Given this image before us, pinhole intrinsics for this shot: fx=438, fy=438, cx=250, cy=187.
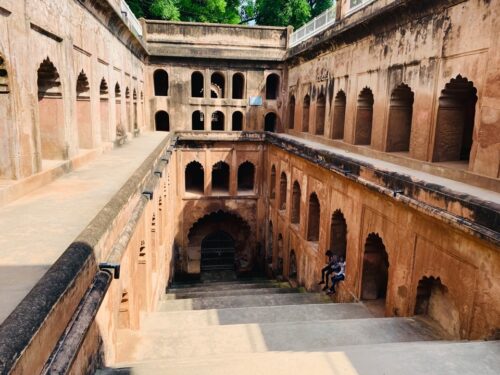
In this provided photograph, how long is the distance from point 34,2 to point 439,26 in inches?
269

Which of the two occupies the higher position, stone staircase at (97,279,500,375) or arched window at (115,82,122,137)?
arched window at (115,82,122,137)

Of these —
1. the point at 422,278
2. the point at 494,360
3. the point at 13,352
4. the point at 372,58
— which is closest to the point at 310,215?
the point at 372,58

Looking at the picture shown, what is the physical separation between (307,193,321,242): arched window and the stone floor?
603 cm

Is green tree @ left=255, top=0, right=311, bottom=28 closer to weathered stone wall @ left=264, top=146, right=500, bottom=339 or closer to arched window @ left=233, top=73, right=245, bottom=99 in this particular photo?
arched window @ left=233, top=73, right=245, bottom=99

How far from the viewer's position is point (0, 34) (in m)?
5.42

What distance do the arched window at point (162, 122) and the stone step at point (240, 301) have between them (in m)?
11.2

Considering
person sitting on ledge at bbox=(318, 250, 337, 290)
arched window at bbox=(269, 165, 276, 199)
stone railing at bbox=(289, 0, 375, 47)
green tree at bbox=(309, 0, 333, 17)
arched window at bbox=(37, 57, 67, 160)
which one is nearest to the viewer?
arched window at bbox=(37, 57, 67, 160)

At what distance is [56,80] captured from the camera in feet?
25.2

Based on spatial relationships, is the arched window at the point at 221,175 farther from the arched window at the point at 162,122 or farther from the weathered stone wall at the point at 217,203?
the arched window at the point at 162,122

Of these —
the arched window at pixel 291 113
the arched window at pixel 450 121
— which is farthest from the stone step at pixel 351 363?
the arched window at pixel 291 113

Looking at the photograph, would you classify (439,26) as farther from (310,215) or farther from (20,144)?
(20,144)

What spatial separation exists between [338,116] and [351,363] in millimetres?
9935

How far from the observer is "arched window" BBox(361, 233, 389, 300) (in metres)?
9.05

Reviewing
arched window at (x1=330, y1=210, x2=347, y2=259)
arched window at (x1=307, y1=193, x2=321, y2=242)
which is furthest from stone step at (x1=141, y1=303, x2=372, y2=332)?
arched window at (x1=307, y1=193, x2=321, y2=242)
